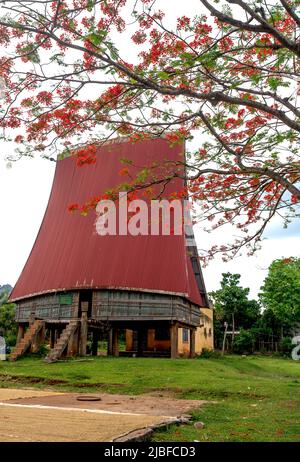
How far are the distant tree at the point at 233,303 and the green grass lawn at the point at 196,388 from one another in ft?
63.9

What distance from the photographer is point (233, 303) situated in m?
34.1

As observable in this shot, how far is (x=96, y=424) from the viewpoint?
5.09 m

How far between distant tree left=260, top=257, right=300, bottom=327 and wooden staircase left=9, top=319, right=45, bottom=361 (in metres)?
17.7

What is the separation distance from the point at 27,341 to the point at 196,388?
942 centimetres

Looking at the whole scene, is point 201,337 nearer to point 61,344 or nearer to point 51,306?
point 51,306

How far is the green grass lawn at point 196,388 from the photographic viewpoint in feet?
18.5

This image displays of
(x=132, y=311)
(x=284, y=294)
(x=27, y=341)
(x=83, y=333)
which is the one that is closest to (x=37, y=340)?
(x=27, y=341)

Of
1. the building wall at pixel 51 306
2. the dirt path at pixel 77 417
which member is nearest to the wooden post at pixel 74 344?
the building wall at pixel 51 306

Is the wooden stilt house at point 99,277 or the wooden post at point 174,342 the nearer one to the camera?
the wooden post at point 174,342

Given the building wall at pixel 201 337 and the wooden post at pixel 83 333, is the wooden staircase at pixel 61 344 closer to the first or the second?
the wooden post at pixel 83 333

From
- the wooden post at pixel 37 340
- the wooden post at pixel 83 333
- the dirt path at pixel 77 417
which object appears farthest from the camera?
the wooden post at pixel 37 340

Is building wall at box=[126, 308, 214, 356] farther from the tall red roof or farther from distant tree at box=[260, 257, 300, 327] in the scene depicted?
distant tree at box=[260, 257, 300, 327]

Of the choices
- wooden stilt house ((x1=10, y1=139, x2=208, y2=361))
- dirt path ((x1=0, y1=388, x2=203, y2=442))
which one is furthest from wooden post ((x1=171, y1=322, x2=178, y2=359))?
dirt path ((x1=0, y1=388, x2=203, y2=442))

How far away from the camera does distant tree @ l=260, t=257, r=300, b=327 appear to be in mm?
31516
